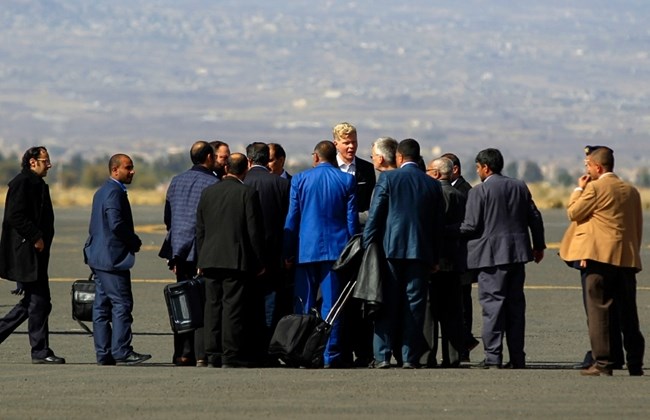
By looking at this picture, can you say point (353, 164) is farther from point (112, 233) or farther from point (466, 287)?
point (112, 233)

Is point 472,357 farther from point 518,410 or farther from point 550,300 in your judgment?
point 550,300

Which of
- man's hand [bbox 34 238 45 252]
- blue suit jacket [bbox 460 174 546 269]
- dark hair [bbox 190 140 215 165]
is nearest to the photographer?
blue suit jacket [bbox 460 174 546 269]

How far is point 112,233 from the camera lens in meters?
15.8

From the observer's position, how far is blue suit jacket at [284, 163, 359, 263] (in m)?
15.5

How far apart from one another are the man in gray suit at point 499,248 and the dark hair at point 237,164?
200 centimetres

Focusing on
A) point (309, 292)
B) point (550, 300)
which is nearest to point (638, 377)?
point (309, 292)

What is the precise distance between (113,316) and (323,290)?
187 cm

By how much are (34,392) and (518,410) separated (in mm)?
3679

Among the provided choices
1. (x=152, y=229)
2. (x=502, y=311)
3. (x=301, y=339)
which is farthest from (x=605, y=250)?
(x=152, y=229)

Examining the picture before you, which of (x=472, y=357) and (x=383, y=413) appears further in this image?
(x=472, y=357)

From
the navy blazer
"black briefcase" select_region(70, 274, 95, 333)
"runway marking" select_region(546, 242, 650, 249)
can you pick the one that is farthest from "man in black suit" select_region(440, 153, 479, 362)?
"runway marking" select_region(546, 242, 650, 249)

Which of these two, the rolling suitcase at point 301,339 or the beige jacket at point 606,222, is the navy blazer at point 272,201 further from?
the beige jacket at point 606,222

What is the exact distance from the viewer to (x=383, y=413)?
41.0 feet

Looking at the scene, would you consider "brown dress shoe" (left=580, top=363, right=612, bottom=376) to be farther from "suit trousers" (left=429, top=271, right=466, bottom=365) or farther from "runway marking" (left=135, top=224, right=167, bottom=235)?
"runway marking" (left=135, top=224, right=167, bottom=235)
